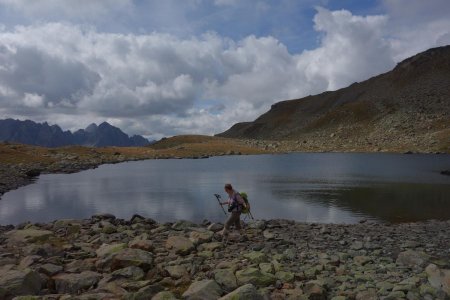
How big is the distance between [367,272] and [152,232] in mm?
13116

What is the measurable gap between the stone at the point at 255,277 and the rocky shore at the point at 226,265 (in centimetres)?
4

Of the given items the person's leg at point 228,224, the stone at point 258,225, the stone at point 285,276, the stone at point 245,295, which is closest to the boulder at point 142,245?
the person's leg at point 228,224

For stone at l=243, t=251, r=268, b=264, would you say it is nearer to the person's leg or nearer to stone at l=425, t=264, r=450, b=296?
the person's leg

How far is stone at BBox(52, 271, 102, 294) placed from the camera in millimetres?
14438

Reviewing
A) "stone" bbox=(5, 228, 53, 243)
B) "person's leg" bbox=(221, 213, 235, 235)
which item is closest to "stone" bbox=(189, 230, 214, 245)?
"person's leg" bbox=(221, 213, 235, 235)

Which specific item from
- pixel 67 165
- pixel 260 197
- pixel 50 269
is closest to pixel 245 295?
pixel 50 269

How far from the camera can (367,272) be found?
16062mm

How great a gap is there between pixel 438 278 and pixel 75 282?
1318 centimetres

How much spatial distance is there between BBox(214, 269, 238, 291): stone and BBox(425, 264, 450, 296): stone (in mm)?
7118

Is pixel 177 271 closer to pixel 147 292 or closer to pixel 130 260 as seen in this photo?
pixel 130 260

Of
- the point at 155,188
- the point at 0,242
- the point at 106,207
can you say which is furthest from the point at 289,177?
the point at 0,242

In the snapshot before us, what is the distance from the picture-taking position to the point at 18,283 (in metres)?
13.4

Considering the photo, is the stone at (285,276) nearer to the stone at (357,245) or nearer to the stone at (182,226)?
the stone at (357,245)

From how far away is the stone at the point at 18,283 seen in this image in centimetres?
1316
